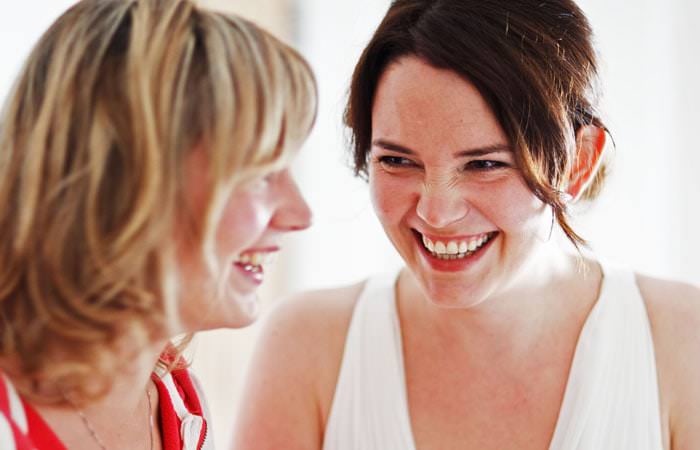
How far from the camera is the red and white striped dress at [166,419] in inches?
42.6

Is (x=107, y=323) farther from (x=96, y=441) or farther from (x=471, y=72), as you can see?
(x=471, y=72)

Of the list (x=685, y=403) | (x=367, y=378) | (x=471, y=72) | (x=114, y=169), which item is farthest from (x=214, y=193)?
(x=685, y=403)

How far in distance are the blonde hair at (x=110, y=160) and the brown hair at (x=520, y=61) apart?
432 mm

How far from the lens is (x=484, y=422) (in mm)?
1698

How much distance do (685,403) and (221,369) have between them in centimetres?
182

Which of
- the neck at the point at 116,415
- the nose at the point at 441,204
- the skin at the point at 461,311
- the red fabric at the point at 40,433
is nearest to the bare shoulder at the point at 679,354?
the skin at the point at 461,311

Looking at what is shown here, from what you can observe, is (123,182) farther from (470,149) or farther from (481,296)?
(481,296)

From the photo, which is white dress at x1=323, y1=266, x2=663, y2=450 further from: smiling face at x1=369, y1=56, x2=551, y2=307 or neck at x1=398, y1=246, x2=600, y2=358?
smiling face at x1=369, y1=56, x2=551, y2=307

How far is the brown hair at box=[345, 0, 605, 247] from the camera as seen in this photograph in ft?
4.66

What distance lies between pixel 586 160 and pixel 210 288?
0.78m

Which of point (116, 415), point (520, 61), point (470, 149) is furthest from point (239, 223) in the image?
point (520, 61)

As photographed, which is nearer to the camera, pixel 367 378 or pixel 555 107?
pixel 555 107

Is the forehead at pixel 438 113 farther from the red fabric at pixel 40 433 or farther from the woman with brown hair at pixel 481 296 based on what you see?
the red fabric at pixel 40 433

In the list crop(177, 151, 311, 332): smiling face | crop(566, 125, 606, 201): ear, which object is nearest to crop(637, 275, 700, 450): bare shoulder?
crop(566, 125, 606, 201): ear
